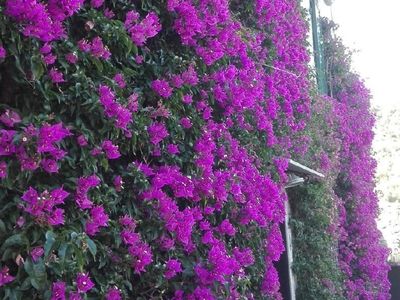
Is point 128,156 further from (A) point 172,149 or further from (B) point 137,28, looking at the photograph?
(B) point 137,28

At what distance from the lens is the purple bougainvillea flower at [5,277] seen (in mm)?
1833

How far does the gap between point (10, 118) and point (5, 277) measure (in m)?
0.56

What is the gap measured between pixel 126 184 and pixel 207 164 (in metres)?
0.69

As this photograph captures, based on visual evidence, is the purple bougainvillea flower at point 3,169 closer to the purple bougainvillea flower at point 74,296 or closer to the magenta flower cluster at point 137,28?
the purple bougainvillea flower at point 74,296

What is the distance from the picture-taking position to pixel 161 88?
292cm

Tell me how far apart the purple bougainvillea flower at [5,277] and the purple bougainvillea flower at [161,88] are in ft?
4.41

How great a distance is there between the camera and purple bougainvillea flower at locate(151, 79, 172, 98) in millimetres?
2918

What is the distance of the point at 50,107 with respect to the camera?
2209 millimetres

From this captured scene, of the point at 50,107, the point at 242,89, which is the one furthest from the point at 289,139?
the point at 50,107

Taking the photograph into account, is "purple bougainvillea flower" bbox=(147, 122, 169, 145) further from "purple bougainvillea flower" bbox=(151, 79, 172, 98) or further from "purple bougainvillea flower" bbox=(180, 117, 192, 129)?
"purple bougainvillea flower" bbox=(180, 117, 192, 129)

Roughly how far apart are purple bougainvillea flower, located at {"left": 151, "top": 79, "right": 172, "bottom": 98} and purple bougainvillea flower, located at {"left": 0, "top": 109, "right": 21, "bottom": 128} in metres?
1.02

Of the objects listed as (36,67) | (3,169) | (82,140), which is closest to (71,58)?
(36,67)

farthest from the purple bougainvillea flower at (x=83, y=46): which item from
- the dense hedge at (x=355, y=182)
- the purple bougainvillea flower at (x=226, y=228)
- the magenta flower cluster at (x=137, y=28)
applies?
the dense hedge at (x=355, y=182)

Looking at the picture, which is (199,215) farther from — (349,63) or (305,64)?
(349,63)
